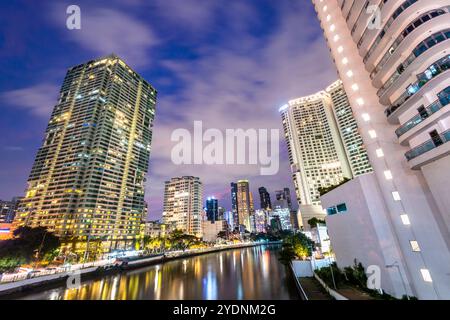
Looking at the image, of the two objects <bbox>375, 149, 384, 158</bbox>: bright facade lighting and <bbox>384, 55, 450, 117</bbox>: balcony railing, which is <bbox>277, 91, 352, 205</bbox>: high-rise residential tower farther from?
<bbox>384, 55, 450, 117</bbox>: balcony railing

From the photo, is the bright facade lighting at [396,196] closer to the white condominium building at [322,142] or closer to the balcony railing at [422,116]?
the balcony railing at [422,116]

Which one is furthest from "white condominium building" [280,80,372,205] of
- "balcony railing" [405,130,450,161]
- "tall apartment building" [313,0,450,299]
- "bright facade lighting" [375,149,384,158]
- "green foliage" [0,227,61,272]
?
"green foliage" [0,227,61,272]

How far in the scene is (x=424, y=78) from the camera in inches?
716

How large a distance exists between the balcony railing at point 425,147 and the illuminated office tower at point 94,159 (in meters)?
111

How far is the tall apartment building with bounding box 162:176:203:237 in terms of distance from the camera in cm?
17388

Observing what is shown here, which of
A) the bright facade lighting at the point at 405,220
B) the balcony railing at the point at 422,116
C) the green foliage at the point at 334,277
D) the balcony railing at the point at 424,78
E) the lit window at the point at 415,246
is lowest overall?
the green foliage at the point at 334,277

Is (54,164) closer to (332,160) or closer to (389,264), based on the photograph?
(389,264)

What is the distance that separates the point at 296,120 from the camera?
127 meters

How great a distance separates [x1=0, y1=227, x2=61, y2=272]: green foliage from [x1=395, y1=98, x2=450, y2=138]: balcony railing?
215 feet

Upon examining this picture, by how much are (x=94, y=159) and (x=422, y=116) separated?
125158 mm

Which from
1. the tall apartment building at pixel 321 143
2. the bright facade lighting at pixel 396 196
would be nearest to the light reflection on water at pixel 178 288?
the bright facade lighting at pixel 396 196

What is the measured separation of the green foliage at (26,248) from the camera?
134ft

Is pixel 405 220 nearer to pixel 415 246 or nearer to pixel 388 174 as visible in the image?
pixel 415 246
